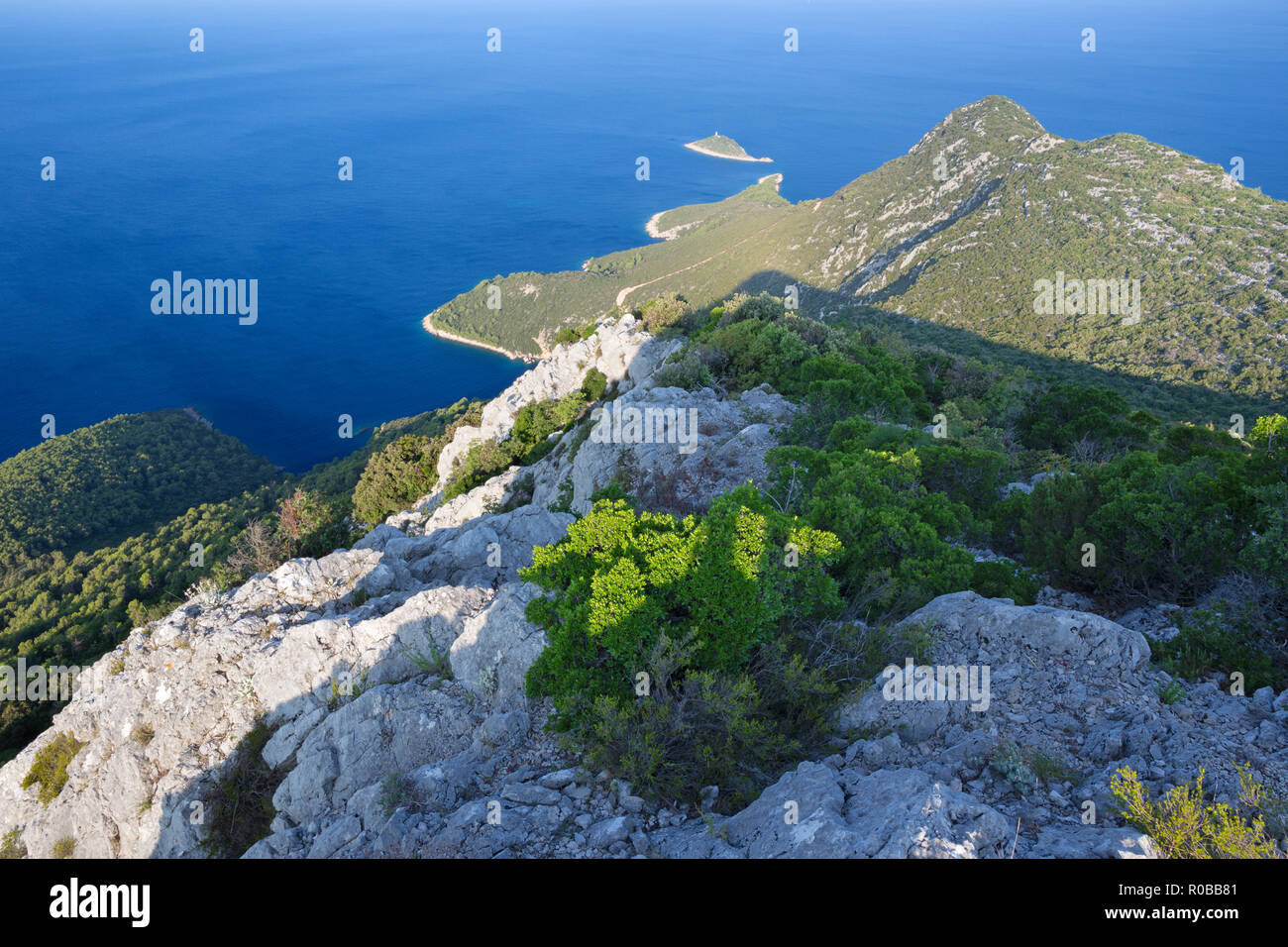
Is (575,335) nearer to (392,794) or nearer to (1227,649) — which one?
(392,794)

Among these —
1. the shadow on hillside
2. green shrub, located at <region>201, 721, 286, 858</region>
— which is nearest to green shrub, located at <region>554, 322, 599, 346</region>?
the shadow on hillside

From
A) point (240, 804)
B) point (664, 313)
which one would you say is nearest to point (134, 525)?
point (664, 313)

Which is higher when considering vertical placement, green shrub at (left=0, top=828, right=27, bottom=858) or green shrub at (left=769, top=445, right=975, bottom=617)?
green shrub at (left=769, top=445, right=975, bottom=617)

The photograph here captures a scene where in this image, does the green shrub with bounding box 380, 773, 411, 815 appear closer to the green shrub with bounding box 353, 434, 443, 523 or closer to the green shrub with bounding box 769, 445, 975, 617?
the green shrub with bounding box 769, 445, 975, 617

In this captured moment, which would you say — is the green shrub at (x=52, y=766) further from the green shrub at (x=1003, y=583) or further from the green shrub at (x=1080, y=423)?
the green shrub at (x=1080, y=423)

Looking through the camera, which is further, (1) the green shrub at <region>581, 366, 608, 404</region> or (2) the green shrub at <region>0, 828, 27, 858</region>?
(1) the green shrub at <region>581, 366, 608, 404</region>

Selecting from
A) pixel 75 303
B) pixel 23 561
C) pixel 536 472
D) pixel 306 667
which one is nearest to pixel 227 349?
pixel 75 303

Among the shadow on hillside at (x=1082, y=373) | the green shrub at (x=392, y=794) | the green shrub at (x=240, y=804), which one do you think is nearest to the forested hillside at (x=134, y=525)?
the green shrub at (x=240, y=804)
